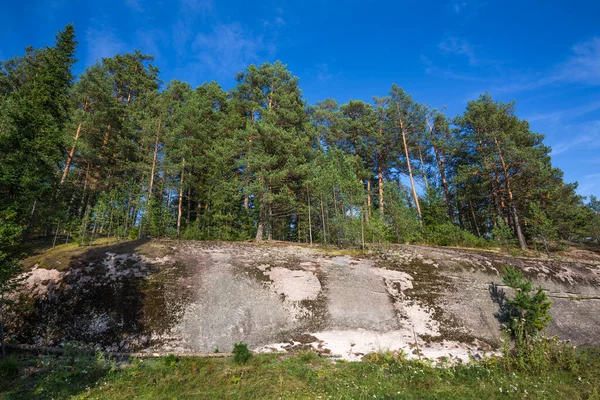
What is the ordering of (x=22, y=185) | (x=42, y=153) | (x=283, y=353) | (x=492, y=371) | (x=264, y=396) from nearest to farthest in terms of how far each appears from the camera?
(x=264, y=396) → (x=492, y=371) → (x=283, y=353) → (x=22, y=185) → (x=42, y=153)

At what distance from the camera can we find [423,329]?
9.39m

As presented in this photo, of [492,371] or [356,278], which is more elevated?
[356,278]

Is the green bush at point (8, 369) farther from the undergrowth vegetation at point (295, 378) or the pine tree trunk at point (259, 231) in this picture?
the pine tree trunk at point (259, 231)

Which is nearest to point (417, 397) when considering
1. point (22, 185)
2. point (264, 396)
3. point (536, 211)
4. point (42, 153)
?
point (264, 396)

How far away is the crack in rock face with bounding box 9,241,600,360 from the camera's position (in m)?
8.56

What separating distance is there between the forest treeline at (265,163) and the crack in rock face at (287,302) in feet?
14.9

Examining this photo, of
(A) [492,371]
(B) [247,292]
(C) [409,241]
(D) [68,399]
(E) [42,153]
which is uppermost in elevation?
(E) [42,153]

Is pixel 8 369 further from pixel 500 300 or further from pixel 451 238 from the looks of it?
pixel 451 238

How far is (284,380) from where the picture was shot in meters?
6.21

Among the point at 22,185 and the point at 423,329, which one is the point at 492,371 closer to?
the point at 423,329

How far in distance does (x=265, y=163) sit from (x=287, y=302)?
1016cm

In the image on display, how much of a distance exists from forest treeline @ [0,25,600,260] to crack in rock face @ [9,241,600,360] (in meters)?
4.55

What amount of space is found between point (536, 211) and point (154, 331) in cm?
2449

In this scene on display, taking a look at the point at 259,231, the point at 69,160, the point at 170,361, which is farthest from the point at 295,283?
the point at 69,160
